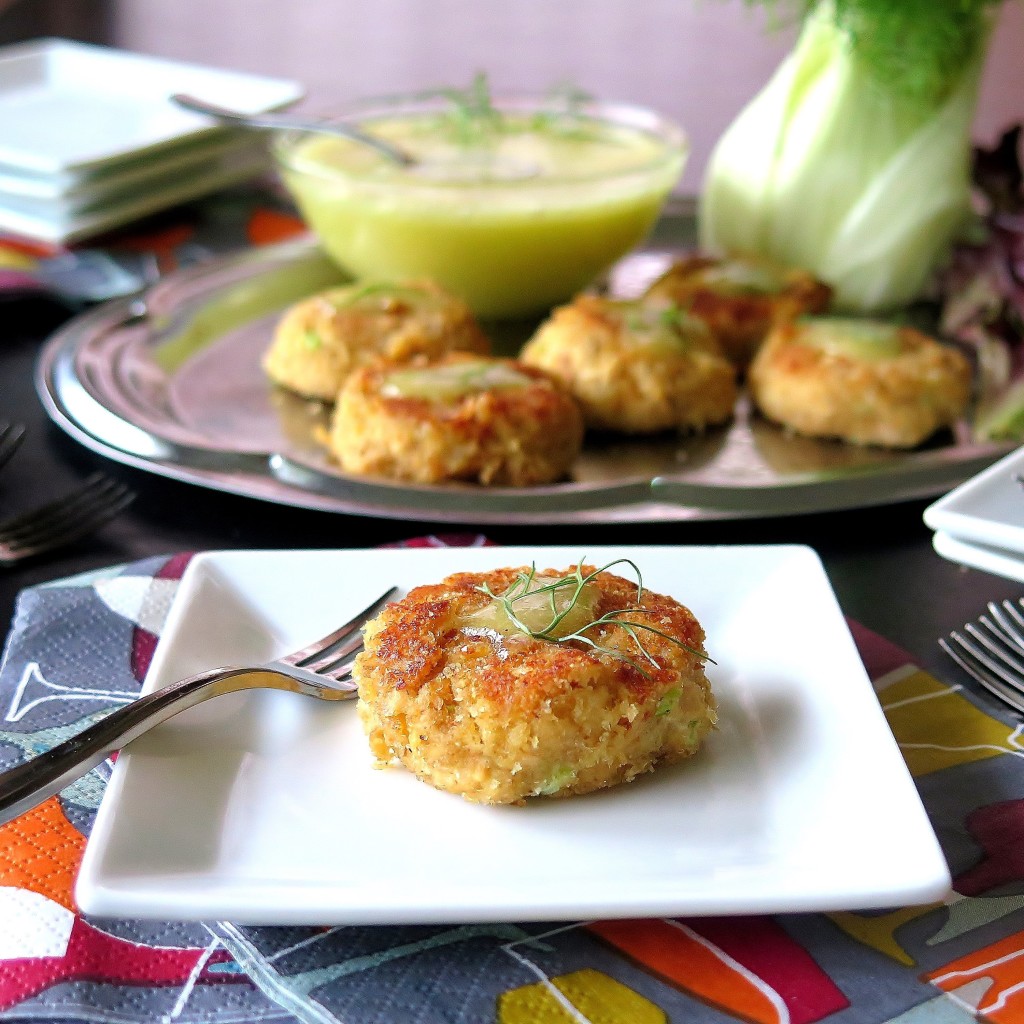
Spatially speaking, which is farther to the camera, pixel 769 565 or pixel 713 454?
pixel 713 454

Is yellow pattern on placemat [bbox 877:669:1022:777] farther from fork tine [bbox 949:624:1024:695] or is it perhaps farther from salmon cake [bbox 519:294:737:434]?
salmon cake [bbox 519:294:737:434]

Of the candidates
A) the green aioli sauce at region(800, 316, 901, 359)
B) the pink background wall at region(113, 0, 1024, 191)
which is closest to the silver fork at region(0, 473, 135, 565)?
the green aioli sauce at region(800, 316, 901, 359)

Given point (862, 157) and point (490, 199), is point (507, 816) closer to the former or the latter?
point (490, 199)

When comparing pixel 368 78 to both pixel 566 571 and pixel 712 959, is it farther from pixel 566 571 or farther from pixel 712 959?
pixel 712 959

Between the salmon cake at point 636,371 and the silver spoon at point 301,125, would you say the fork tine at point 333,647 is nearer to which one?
the salmon cake at point 636,371

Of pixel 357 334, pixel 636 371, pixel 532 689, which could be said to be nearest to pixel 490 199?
pixel 357 334

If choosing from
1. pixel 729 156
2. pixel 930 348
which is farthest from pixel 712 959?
pixel 729 156

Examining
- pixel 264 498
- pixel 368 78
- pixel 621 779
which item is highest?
pixel 621 779
